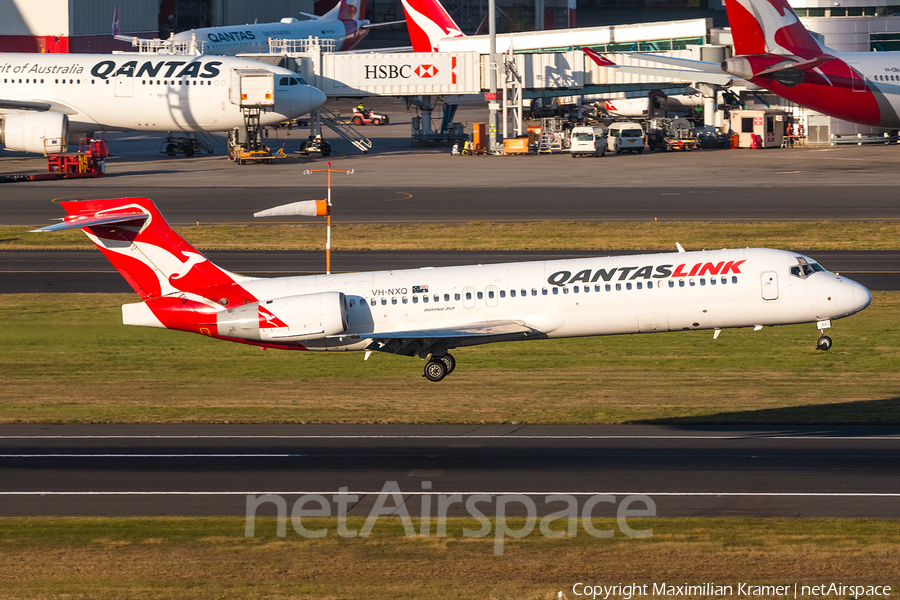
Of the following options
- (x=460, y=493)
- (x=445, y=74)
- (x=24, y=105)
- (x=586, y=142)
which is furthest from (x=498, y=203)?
(x=460, y=493)

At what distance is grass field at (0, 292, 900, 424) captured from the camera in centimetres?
3622

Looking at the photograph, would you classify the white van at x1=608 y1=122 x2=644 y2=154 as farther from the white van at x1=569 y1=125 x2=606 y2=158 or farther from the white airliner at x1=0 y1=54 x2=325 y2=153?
the white airliner at x1=0 y1=54 x2=325 y2=153

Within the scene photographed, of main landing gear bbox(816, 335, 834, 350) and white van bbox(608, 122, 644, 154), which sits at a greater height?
white van bbox(608, 122, 644, 154)

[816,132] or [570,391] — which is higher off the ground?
[816,132]

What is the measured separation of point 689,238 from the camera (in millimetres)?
63312

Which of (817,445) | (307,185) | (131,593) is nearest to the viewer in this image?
(131,593)

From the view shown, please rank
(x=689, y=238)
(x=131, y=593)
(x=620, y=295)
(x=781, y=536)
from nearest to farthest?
1. (x=131, y=593)
2. (x=781, y=536)
3. (x=620, y=295)
4. (x=689, y=238)

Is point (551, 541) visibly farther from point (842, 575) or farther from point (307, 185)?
point (307, 185)

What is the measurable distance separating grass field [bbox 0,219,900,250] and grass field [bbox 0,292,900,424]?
1479cm

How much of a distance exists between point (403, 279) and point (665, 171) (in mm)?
57145

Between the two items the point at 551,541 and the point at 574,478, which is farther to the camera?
the point at 574,478

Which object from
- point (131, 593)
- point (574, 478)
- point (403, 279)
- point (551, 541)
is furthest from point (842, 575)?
point (403, 279)
